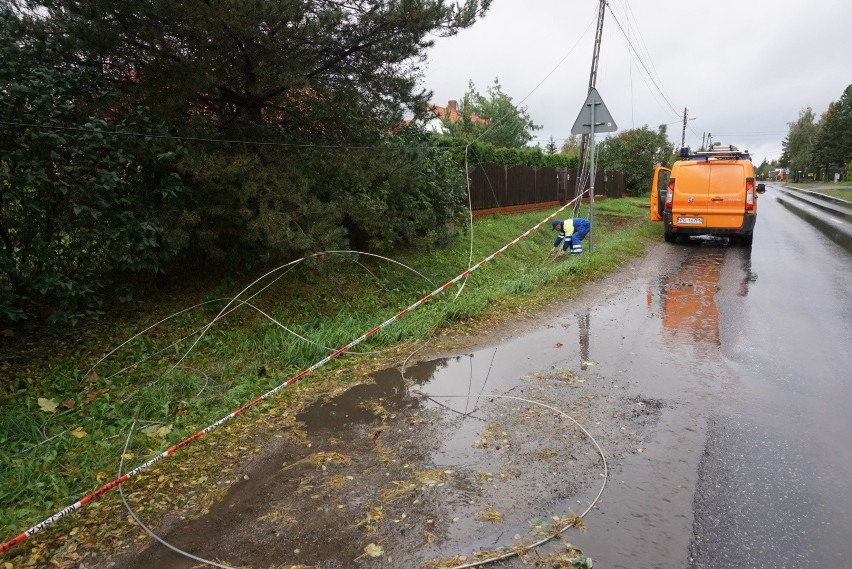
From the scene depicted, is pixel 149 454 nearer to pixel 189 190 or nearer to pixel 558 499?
pixel 558 499

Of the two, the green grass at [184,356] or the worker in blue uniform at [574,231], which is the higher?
the worker in blue uniform at [574,231]

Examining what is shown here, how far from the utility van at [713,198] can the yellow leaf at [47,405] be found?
1241 cm

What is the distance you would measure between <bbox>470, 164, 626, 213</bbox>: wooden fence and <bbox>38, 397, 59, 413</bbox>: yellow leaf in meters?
Answer: 11.7

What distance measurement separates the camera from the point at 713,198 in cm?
1191

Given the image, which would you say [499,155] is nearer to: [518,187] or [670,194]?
[518,187]

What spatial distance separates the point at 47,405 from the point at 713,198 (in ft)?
41.7

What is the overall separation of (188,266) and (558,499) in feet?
22.6

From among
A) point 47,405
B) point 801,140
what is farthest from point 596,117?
point 801,140

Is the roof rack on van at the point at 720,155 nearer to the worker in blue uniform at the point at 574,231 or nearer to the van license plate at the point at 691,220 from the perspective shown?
the van license plate at the point at 691,220

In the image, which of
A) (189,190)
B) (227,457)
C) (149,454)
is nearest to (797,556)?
(227,457)

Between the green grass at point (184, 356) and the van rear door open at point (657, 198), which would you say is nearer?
the green grass at point (184, 356)

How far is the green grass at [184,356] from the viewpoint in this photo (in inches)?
163

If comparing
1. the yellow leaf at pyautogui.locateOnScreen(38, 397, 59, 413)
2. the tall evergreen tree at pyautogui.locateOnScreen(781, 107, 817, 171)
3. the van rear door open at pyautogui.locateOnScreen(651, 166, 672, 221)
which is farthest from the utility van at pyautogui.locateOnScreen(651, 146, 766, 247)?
the tall evergreen tree at pyautogui.locateOnScreen(781, 107, 817, 171)

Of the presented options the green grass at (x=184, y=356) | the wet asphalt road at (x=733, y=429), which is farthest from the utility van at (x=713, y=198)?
the wet asphalt road at (x=733, y=429)
